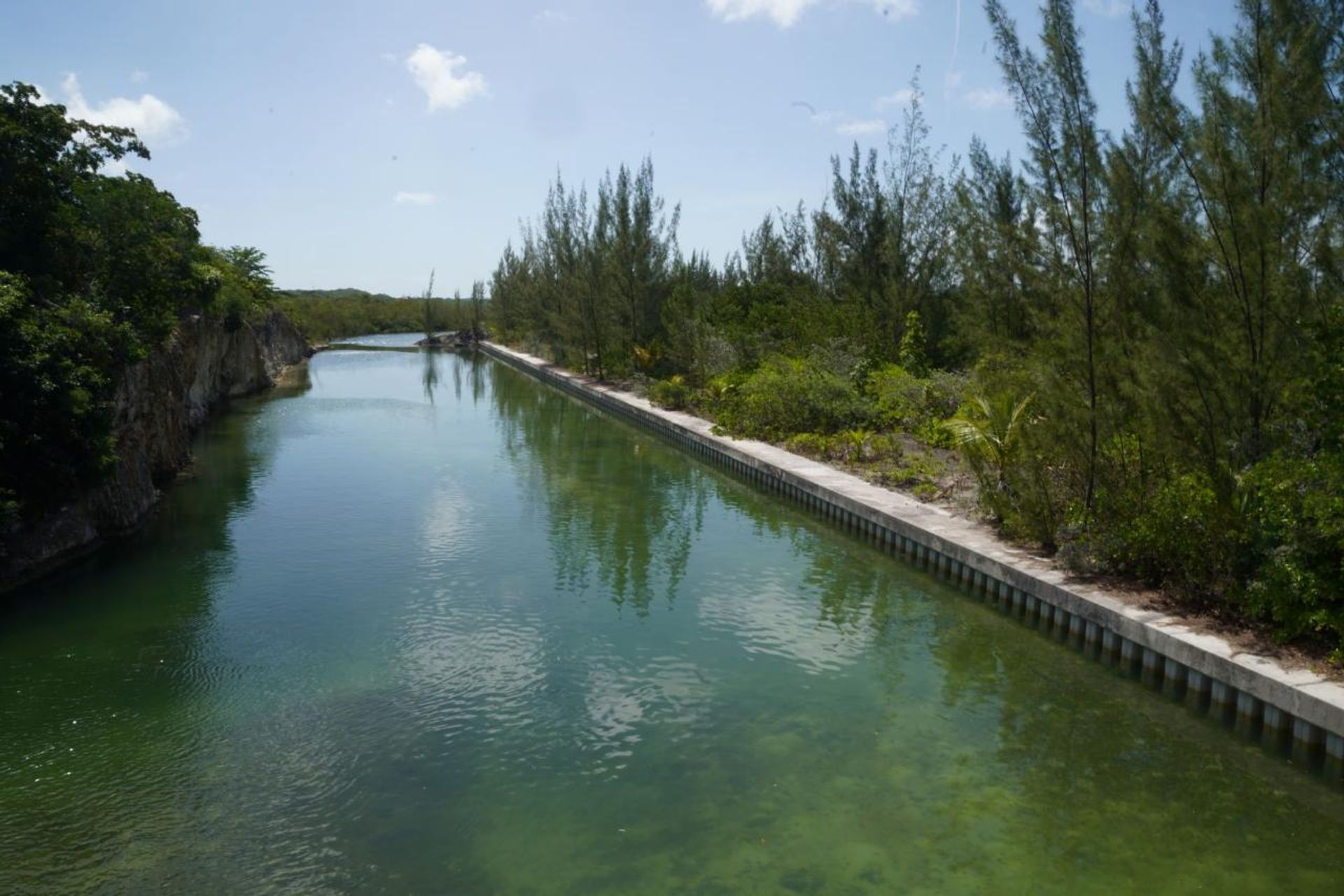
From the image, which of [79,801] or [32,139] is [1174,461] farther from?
[32,139]

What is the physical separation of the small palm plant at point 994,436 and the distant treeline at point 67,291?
9.98 meters

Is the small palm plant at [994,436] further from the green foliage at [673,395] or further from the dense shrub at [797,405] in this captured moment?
the green foliage at [673,395]

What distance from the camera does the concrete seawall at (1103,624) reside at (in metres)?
6.82

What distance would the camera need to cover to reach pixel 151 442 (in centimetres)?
1541

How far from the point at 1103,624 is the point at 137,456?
12601mm

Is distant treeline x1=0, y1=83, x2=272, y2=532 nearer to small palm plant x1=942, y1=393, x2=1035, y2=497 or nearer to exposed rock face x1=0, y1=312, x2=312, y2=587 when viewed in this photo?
exposed rock face x1=0, y1=312, x2=312, y2=587

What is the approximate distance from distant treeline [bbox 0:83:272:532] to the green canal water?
5.07ft

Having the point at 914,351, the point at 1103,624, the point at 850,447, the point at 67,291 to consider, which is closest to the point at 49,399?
the point at 67,291

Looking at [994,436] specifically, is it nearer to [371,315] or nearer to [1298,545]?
[1298,545]

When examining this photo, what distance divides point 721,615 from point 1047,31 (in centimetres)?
688

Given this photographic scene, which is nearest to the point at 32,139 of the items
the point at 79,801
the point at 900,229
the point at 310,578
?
the point at 310,578

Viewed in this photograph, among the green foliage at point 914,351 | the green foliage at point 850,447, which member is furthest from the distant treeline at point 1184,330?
the green foliage at point 914,351

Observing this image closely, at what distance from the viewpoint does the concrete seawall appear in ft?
22.4

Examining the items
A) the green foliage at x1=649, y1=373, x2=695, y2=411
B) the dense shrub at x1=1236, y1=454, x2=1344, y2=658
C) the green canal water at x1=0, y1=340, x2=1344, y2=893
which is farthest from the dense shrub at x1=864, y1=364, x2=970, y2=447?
the dense shrub at x1=1236, y1=454, x2=1344, y2=658
